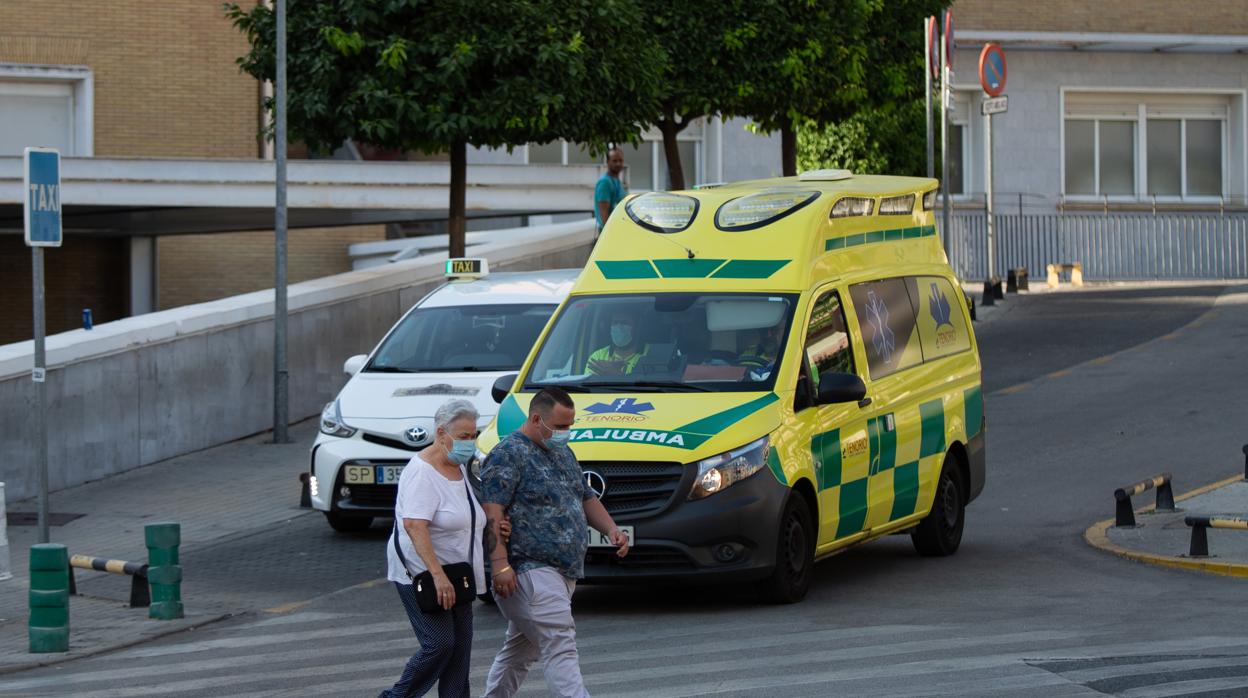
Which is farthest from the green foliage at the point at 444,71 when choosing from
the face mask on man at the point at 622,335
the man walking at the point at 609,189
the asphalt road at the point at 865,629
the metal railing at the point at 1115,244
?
the metal railing at the point at 1115,244

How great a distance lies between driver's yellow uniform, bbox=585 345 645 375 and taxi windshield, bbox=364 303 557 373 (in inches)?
131

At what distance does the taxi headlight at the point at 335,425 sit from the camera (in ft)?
45.8

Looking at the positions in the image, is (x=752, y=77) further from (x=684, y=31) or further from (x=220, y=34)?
(x=220, y=34)

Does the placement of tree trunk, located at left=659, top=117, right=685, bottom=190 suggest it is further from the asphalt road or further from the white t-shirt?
the white t-shirt

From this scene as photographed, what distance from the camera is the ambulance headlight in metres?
10.4

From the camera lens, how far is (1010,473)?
56.1 ft

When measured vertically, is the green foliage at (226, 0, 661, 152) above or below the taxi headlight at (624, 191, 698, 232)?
above

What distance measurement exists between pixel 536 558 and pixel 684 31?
64.3 feet

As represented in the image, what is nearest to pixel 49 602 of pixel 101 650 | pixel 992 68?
pixel 101 650

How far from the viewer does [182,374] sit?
19.0 meters

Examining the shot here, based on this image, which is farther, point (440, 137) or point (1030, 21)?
point (1030, 21)

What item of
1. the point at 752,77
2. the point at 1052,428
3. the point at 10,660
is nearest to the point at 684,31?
the point at 752,77

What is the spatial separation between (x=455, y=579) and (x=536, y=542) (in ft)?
1.17

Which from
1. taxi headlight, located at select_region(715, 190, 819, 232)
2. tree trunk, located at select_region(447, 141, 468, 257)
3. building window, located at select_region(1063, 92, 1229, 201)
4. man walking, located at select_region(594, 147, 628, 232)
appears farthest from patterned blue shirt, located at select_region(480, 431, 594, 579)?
building window, located at select_region(1063, 92, 1229, 201)
